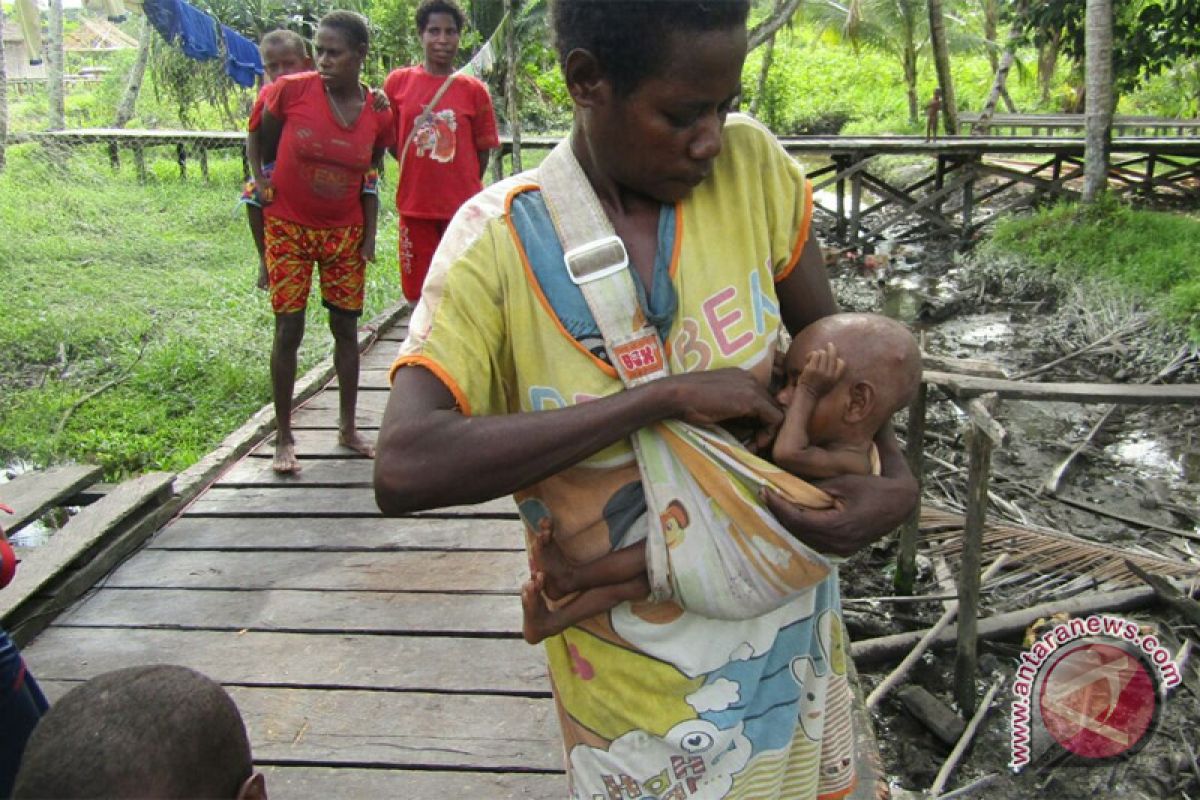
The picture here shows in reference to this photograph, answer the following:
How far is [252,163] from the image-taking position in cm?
392

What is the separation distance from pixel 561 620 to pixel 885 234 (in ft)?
46.4

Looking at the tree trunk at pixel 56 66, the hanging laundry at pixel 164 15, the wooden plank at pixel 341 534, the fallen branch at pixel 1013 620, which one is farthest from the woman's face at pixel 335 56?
the tree trunk at pixel 56 66

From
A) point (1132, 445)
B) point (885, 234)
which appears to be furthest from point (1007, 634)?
point (885, 234)

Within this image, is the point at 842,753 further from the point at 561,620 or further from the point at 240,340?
the point at 240,340

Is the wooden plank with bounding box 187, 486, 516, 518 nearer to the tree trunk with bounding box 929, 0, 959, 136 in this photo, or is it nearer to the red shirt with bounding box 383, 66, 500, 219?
the red shirt with bounding box 383, 66, 500, 219

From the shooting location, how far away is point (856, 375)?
141cm

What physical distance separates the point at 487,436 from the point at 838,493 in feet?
1.59

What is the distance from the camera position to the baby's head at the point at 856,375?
1.39 m

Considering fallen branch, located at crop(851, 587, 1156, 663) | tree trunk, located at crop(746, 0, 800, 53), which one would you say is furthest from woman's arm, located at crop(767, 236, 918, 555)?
tree trunk, located at crop(746, 0, 800, 53)

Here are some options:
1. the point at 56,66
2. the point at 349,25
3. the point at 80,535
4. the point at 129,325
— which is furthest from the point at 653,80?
the point at 56,66

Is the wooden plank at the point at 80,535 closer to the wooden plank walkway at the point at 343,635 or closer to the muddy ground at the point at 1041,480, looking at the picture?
the wooden plank walkway at the point at 343,635

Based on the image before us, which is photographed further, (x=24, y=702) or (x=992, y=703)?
(x=992, y=703)

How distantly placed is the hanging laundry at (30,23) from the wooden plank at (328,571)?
16.3 feet

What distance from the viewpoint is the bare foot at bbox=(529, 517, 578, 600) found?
1.27 metres
